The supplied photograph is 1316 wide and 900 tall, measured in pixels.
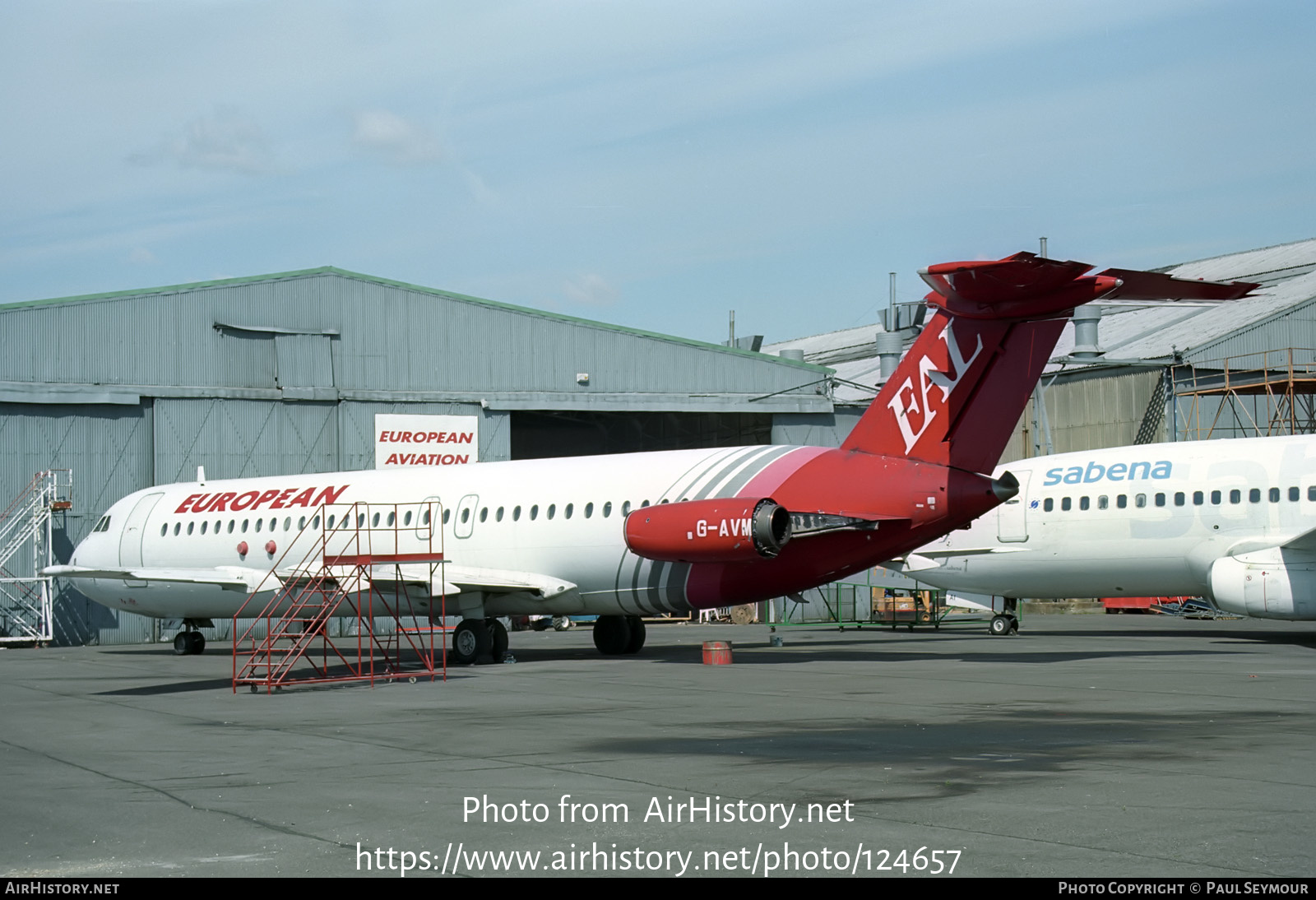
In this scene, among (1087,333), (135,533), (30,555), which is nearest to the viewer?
(135,533)

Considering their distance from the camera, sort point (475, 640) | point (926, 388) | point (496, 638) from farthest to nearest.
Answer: point (496, 638) < point (475, 640) < point (926, 388)

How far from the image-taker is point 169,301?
3509 centimetres

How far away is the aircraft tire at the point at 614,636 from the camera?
25000mm

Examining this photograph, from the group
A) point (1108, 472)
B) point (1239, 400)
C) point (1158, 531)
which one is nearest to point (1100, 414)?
point (1239, 400)

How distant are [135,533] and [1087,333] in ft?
98.9

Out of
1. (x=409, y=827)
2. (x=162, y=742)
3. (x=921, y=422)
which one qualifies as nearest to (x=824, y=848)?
(x=409, y=827)

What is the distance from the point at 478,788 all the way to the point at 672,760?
179 centimetres

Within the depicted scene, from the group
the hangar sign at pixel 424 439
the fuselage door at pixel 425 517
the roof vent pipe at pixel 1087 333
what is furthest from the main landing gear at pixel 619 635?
the roof vent pipe at pixel 1087 333

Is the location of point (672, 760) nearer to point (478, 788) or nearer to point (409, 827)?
point (478, 788)

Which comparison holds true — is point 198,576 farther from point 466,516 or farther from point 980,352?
point 980,352

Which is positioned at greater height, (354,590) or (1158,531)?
(1158,531)

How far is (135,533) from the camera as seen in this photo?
2962 cm

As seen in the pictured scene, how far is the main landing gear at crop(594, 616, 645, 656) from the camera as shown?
2502 cm

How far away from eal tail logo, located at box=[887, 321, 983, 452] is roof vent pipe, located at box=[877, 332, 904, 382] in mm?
26098
